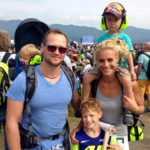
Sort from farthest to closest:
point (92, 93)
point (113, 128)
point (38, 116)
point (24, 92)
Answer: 1. point (92, 93)
2. point (113, 128)
3. point (38, 116)
4. point (24, 92)

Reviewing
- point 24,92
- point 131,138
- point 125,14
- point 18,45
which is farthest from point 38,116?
point 18,45

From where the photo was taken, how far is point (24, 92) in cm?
168

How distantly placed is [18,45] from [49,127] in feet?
9.65

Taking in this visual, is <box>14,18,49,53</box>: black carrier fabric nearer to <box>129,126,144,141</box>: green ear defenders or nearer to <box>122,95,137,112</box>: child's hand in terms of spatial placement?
<box>122,95,137,112</box>: child's hand

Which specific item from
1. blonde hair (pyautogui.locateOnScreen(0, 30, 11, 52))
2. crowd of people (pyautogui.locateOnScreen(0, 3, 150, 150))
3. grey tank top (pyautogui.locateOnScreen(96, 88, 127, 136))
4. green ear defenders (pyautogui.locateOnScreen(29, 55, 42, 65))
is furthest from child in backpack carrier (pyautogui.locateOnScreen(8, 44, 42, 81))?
grey tank top (pyautogui.locateOnScreen(96, 88, 127, 136))

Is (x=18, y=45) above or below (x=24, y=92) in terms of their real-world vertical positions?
above

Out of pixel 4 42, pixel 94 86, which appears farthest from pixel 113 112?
pixel 4 42

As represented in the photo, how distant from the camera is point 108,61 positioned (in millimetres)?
2012

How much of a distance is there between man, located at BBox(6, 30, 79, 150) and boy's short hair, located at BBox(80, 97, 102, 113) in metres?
0.23

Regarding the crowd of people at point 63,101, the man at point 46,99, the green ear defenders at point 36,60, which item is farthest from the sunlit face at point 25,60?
the man at point 46,99

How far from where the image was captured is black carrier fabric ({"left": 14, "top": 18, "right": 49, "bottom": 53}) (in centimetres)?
403

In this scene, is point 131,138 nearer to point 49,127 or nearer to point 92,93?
point 92,93

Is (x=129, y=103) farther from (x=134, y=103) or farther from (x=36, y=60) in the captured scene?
(x=36, y=60)

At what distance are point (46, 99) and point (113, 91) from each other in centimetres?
82
